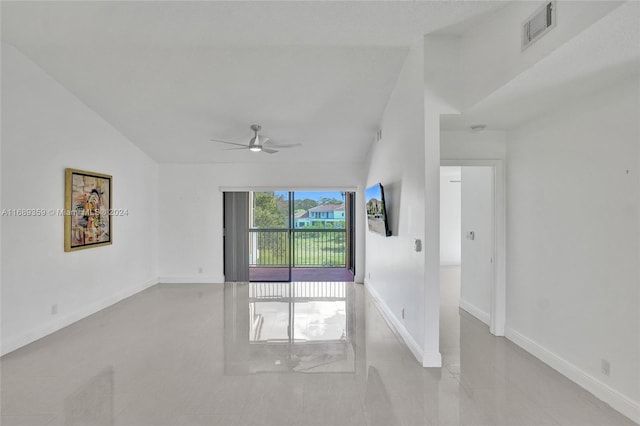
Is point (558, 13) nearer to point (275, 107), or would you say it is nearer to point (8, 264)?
point (275, 107)

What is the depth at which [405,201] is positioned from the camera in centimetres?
370

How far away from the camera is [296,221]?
7355 mm

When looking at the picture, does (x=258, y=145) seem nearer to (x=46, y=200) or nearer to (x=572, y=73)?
(x=46, y=200)

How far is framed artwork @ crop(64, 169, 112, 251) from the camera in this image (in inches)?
168

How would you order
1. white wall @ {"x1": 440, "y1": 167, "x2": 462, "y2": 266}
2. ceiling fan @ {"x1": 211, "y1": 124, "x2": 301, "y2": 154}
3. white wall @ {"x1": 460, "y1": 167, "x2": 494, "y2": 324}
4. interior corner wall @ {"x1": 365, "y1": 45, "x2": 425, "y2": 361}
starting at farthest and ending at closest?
white wall @ {"x1": 440, "y1": 167, "x2": 462, "y2": 266} < ceiling fan @ {"x1": 211, "y1": 124, "x2": 301, "y2": 154} < white wall @ {"x1": 460, "y1": 167, "x2": 494, "y2": 324} < interior corner wall @ {"x1": 365, "y1": 45, "x2": 425, "y2": 361}

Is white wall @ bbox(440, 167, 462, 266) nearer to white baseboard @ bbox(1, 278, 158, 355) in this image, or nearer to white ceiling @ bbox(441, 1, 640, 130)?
white ceiling @ bbox(441, 1, 640, 130)

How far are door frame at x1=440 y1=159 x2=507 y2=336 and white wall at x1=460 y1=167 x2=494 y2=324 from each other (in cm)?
9

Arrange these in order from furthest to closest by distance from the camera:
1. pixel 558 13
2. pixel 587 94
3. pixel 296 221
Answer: pixel 296 221 → pixel 587 94 → pixel 558 13

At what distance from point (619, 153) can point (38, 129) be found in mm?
5723

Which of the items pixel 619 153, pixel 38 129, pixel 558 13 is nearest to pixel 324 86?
pixel 558 13

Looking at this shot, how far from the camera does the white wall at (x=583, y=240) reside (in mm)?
2330

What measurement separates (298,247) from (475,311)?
14.8 ft

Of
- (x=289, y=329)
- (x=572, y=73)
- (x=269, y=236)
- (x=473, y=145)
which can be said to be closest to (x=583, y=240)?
(x=572, y=73)

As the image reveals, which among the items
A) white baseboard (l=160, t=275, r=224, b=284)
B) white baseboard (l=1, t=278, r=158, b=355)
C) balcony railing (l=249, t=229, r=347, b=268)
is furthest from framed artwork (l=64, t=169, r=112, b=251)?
balcony railing (l=249, t=229, r=347, b=268)
